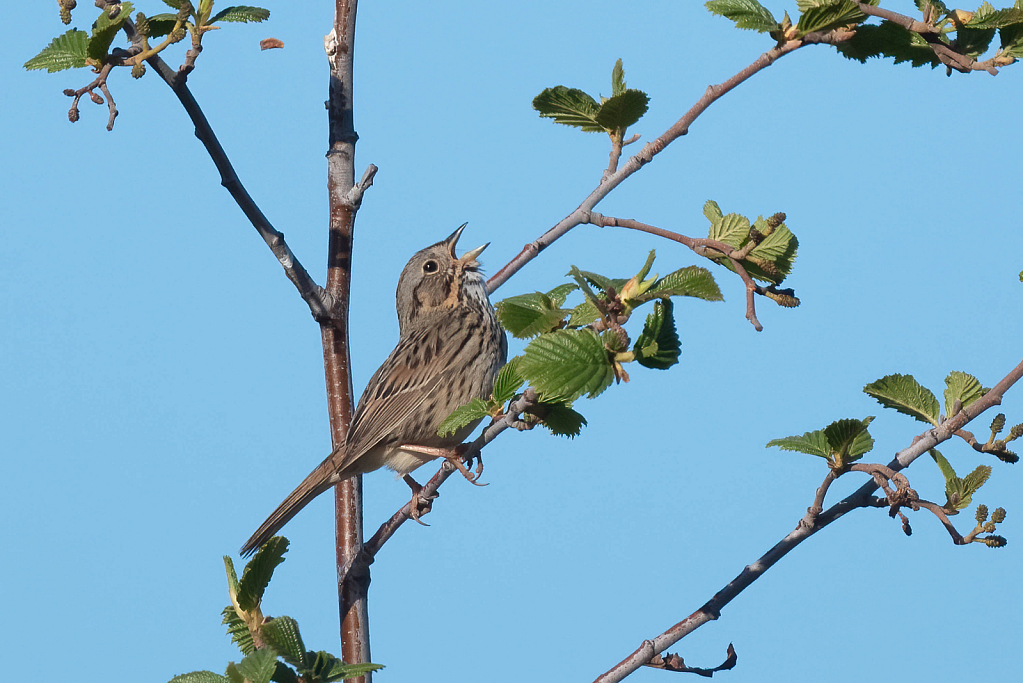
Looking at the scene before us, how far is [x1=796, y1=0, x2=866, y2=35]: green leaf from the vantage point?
9.29 feet

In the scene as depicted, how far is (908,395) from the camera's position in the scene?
9.51 feet

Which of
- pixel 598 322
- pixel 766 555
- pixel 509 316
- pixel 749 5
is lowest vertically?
pixel 766 555

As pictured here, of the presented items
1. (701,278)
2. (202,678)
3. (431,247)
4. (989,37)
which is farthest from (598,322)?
(431,247)

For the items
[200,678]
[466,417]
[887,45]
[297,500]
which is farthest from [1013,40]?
[297,500]

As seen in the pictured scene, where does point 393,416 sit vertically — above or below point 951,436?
above

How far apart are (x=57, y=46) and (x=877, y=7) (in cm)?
255

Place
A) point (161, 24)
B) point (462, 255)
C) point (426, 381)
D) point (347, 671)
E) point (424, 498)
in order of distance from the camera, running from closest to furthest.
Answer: point (347, 671) < point (161, 24) < point (424, 498) < point (426, 381) < point (462, 255)

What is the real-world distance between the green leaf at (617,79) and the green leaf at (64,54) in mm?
1672

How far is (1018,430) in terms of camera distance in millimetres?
2766

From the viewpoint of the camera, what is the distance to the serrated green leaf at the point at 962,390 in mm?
2865

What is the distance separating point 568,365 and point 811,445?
85cm

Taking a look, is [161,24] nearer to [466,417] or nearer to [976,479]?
[466,417]

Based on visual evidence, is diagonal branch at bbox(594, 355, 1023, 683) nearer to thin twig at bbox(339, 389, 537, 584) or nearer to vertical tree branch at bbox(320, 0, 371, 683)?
thin twig at bbox(339, 389, 537, 584)

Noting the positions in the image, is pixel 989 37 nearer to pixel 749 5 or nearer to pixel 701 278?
pixel 749 5
